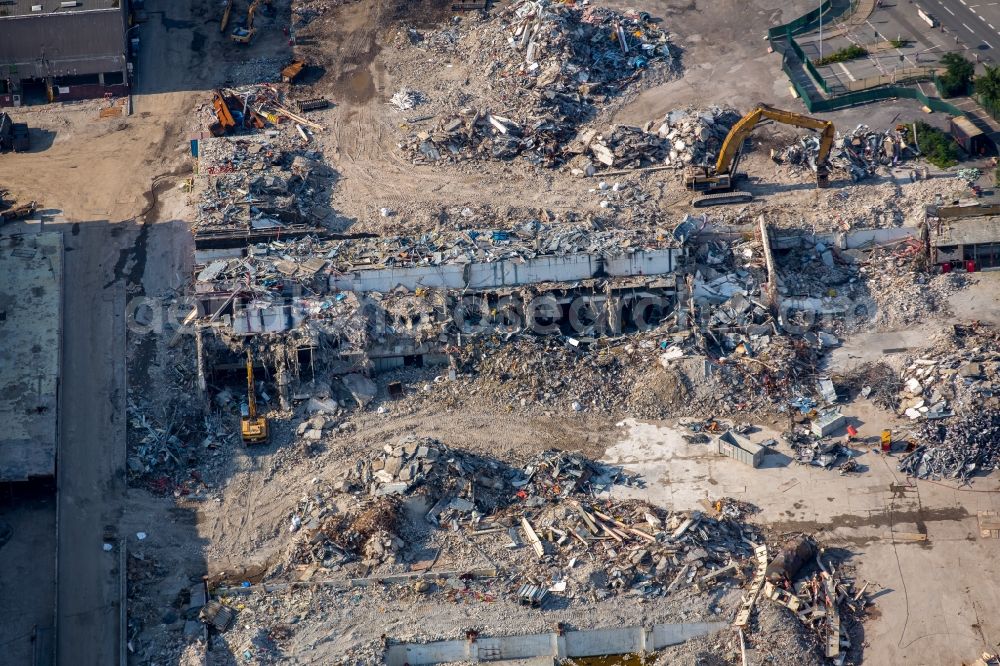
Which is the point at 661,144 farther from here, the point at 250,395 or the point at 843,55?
the point at 250,395

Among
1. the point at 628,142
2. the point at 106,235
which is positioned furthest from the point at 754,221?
the point at 106,235

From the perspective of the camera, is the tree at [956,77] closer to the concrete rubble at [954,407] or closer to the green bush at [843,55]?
the green bush at [843,55]

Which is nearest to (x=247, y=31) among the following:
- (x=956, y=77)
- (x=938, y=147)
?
(x=938, y=147)

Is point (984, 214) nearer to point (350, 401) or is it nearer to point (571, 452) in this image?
point (571, 452)

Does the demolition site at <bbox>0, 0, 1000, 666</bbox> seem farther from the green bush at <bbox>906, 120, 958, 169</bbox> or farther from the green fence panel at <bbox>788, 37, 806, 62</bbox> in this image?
the green bush at <bbox>906, 120, 958, 169</bbox>

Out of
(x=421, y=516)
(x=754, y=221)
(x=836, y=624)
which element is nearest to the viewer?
(x=836, y=624)

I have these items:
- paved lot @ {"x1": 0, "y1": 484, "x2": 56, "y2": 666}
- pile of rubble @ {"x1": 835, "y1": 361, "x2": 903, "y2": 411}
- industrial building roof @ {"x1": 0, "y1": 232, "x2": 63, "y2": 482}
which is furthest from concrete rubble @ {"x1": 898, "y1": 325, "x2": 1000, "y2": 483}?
industrial building roof @ {"x1": 0, "y1": 232, "x2": 63, "y2": 482}
